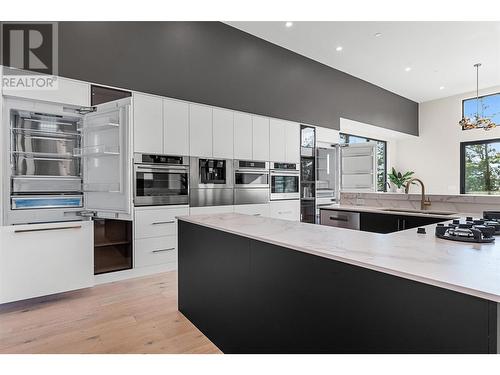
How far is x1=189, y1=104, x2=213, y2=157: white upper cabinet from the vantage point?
385cm

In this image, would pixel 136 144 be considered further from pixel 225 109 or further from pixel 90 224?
pixel 225 109

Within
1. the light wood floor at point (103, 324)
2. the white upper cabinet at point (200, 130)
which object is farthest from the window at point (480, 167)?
the light wood floor at point (103, 324)

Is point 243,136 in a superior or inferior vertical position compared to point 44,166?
superior

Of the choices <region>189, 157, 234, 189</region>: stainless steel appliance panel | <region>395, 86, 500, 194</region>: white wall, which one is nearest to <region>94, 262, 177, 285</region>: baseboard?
<region>189, 157, 234, 189</region>: stainless steel appliance panel

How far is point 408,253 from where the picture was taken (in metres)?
1.14

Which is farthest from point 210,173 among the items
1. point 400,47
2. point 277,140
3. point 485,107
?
point 485,107

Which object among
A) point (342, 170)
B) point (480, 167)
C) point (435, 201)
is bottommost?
point (435, 201)

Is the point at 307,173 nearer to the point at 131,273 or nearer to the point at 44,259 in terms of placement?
the point at 131,273

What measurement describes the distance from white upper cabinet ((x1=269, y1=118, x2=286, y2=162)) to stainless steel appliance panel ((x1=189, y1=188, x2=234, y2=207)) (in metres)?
1.03

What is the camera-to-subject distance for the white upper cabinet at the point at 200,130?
3848mm

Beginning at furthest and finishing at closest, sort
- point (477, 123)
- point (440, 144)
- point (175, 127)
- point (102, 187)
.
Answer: point (440, 144)
point (477, 123)
point (175, 127)
point (102, 187)

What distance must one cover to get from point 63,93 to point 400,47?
511 centimetres

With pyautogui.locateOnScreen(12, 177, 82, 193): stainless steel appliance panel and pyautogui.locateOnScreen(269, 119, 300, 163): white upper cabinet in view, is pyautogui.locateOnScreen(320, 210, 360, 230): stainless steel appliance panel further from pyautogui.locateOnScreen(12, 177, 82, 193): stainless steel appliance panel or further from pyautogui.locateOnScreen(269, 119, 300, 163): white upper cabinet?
pyautogui.locateOnScreen(12, 177, 82, 193): stainless steel appliance panel
